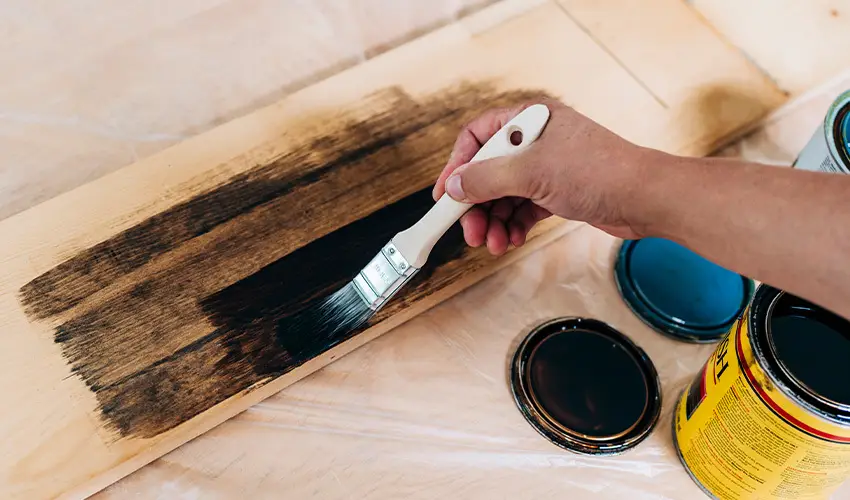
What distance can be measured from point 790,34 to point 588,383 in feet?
3.28

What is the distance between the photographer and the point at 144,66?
1.37m

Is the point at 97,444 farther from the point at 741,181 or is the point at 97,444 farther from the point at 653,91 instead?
the point at 653,91

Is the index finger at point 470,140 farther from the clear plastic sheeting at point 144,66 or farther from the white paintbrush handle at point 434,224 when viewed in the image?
the clear plastic sheeting at point 144,66

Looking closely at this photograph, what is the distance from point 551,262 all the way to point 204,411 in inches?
23.5

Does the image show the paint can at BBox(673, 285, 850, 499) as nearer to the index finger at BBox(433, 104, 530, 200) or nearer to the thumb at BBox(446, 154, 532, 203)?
the thumb at BBox(446, 154, 532, 203)

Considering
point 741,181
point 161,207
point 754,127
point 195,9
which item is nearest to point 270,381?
point 161,207

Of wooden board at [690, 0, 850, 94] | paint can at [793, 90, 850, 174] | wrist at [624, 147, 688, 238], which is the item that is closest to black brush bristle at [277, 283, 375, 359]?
wrist at [624, 147, 688, 238]

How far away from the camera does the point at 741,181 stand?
0.75 m

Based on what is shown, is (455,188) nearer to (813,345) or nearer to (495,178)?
(495,178)

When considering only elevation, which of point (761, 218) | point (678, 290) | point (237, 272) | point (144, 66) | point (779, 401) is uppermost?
point (144, 66)

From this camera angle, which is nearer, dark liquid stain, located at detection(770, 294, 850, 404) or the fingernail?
dark liquid stain, located at detection(770, 294, 850, 404)

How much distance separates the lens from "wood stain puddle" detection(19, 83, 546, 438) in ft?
3.29

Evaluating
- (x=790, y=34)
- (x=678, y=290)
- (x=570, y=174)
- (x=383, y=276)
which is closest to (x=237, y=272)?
(x=383, y=276)

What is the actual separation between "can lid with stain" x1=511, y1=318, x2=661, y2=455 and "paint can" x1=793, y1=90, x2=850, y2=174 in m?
0.39
